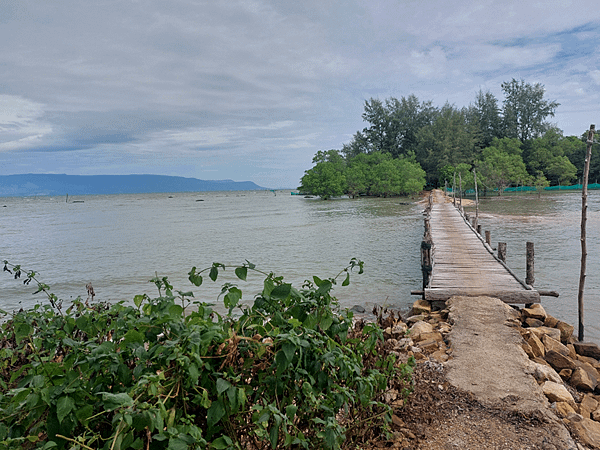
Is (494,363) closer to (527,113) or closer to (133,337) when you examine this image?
(133,337)

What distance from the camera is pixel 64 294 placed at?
12.4 m

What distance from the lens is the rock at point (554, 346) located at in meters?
6.02

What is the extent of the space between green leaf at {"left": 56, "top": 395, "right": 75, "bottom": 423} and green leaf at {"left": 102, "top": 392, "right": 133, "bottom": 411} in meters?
0.19

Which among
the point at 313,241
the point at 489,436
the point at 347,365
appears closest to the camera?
the point at 347,365

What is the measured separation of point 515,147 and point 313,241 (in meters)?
59.9

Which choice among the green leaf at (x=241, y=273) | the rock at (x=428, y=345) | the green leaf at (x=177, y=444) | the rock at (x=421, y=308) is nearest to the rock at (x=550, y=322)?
the rock at (x=421, y=308)

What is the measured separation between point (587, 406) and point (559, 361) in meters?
1.36

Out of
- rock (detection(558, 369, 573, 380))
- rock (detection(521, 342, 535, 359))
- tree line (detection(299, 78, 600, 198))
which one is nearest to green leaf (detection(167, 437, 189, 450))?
rock (detection(521, 342, 535, 359))

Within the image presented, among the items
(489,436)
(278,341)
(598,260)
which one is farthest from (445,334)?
(598,260)

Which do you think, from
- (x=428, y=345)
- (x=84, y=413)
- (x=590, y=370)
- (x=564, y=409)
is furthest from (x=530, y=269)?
(x=84, y=413)

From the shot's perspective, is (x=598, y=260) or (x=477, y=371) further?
(x=598, y=260)

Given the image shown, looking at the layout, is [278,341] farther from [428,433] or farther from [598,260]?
[598,260]

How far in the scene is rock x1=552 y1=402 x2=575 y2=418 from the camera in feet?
12.9

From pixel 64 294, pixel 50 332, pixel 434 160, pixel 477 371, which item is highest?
pixel 434 160
